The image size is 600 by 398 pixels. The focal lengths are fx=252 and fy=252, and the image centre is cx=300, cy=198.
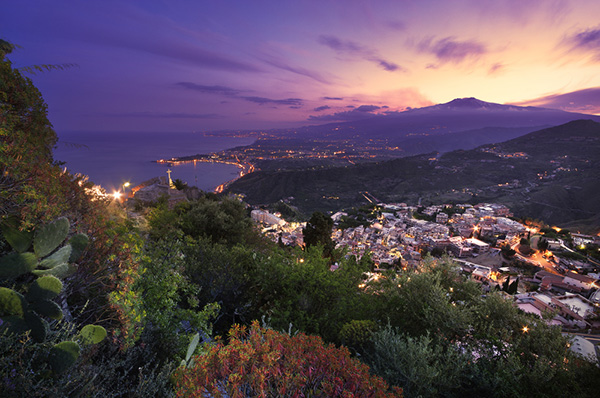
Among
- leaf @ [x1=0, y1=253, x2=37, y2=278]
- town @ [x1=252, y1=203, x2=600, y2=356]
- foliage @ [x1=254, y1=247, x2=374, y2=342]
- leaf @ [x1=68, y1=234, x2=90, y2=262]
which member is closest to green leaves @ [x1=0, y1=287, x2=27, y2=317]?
leaf @ [x1=0, y1=253, x2=37, y2=278]

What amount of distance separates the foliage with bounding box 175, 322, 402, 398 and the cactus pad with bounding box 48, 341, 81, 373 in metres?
Result: 0.96

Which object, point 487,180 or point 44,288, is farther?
point 487,180

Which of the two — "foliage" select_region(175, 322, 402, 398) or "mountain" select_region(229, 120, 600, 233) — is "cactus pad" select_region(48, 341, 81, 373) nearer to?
"foliage" select_region(175, 322, 402, 398)

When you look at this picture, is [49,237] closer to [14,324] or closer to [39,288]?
[39,288]

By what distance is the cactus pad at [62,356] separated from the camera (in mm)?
2266

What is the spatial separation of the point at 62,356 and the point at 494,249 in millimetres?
38081

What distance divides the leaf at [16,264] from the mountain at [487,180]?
53471mm

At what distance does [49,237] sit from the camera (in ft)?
9.27

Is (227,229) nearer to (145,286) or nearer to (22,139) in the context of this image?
(145,286)

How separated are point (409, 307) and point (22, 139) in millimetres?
7123

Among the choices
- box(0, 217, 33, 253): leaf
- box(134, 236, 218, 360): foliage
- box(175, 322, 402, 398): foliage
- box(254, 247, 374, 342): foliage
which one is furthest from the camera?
box(254, 247, 374, 342): foliage

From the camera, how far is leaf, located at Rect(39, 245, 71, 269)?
274cm

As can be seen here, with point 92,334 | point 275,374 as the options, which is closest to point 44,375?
point 92,334

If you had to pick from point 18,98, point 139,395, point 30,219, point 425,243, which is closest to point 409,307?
point 139,395
